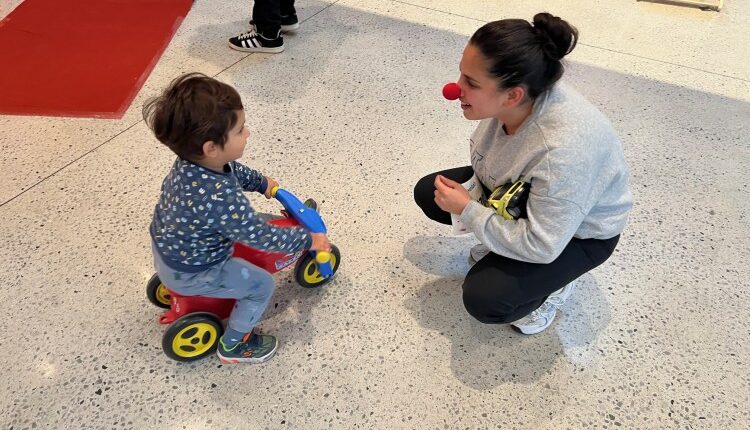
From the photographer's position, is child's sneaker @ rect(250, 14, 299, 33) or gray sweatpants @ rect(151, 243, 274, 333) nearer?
gray sweatpants @ rect(151, 243, 274, 333)

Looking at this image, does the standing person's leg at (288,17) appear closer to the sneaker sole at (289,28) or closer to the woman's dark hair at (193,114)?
the sneaker sole at (289,28)

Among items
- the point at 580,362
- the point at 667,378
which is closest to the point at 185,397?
the point at 580,362

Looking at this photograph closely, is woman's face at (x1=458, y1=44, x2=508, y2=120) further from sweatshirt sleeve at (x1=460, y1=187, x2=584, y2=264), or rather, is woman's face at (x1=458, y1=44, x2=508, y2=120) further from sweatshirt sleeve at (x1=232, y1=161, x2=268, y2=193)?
sweatshirt sleeve at (x1=232, y1=161, x2=268, y2=193)

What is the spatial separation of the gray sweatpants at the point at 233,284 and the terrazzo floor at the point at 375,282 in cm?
14

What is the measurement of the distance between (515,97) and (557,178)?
0.56ft

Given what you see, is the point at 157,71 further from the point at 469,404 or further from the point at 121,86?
the point at 469,404

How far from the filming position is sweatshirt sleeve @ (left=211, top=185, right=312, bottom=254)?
95 cm

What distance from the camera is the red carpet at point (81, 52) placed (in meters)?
1.93

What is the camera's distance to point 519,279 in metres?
1.10

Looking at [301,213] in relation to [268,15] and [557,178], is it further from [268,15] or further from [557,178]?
[268,15]

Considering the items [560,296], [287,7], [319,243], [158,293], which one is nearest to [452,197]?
[319,243]

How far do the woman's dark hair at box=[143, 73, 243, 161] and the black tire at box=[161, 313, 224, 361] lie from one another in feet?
1.29

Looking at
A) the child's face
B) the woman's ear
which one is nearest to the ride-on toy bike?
the child's face

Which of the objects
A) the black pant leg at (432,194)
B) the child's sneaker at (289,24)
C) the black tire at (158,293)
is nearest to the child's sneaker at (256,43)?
the child's sneaker at (289,24)
